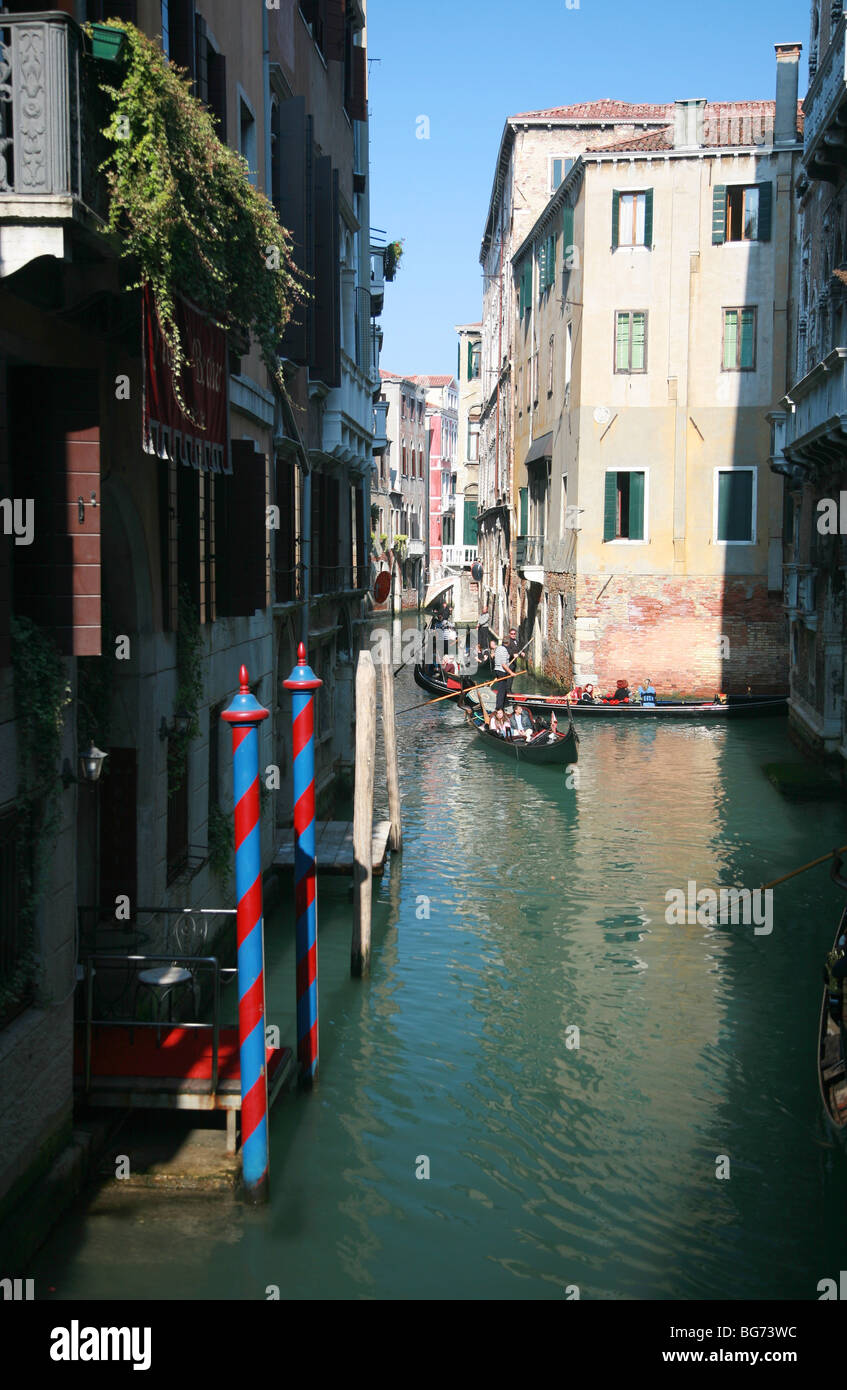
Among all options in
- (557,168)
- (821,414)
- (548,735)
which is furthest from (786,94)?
(548,735)

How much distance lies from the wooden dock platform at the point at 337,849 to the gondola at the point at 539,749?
18.8 ft

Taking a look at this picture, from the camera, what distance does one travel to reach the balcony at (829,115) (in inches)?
535

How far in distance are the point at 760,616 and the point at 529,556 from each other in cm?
778

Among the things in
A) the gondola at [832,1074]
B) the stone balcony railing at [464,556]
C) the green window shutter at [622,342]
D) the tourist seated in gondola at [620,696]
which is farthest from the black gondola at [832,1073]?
the stone balcony railing at [464,556]

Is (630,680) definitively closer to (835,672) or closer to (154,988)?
(835,672)

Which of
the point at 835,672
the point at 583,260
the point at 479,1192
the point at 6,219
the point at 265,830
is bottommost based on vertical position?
the point at 479,1192

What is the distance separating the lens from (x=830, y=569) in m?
16.6

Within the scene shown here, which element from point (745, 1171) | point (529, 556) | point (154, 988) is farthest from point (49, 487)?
point (529, 556)

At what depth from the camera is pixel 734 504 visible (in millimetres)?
25641

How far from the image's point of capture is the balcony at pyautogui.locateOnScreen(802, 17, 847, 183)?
13594mm

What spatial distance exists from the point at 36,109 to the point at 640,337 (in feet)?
72.4

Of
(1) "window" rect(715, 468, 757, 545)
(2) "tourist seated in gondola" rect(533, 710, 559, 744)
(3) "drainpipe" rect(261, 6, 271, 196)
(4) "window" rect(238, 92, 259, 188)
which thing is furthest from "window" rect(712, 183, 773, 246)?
(4) "window" rect(238, 92, 259, 188)

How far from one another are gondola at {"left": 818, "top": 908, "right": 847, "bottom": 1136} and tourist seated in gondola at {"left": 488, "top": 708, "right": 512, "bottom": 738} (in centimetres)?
1329

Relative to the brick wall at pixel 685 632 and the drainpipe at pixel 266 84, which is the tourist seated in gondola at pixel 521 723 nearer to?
the brick wall at pixel 685 632
